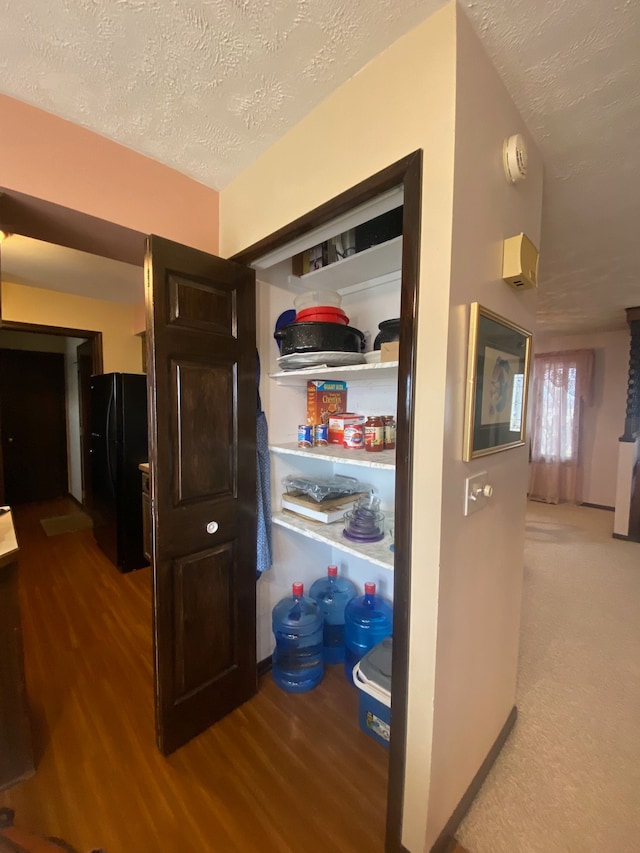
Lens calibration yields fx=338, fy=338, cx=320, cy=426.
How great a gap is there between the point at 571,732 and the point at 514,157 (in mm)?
2246

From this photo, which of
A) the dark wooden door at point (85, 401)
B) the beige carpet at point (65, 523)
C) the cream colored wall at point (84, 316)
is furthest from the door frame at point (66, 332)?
the beige carpet at point (65, 523)

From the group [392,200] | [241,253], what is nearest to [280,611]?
[241,253]

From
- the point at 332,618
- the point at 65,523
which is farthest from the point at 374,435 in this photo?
the point at 65,523

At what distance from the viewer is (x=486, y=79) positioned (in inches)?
35.3

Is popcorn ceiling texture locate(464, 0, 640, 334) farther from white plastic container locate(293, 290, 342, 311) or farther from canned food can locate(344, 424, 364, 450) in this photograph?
canned food can locate(344, 424, 364, 450)

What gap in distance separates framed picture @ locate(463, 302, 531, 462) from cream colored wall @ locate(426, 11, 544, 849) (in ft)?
0.09

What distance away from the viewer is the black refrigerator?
2.81m

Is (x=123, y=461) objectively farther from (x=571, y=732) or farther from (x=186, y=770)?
(x=571, y=732)

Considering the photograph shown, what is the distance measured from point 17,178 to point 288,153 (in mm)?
884

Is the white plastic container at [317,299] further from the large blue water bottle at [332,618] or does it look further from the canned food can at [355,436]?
the large blue water bottle at [332,618]

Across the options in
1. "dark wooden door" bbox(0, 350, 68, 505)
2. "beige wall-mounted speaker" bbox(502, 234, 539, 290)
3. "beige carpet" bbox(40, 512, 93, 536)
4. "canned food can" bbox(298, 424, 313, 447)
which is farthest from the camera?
"dark wooden door" bbox(0, 350, 68, 505)

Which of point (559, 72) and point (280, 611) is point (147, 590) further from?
point (559, 72)

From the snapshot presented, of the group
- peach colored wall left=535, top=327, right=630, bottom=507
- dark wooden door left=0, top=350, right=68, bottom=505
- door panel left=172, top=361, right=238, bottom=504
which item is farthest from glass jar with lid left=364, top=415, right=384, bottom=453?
dark wooden door left=0, top=350, right=68, bottom=505

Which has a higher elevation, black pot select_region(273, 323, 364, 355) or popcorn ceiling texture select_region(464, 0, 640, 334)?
popcorn ceiling texture select_region(464, 0, 640, 334)
